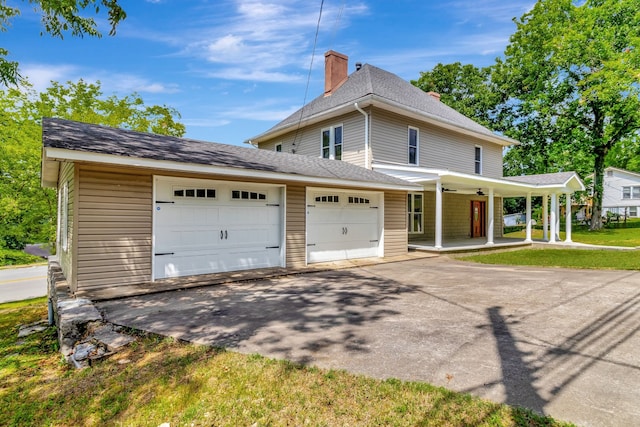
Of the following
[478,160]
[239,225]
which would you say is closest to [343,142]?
[239,225]

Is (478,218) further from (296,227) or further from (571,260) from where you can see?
(296,227)

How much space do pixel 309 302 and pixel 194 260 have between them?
3325 millimetres

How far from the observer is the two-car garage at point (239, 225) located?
7238 mm

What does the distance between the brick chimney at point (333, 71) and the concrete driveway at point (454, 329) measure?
1175 centimetres

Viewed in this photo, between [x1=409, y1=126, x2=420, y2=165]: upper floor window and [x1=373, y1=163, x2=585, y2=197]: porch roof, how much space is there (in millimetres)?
1517


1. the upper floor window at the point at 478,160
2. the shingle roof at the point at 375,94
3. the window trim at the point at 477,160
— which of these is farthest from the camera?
the upper floor window at the point at 478,160

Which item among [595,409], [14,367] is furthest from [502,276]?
[14,367]

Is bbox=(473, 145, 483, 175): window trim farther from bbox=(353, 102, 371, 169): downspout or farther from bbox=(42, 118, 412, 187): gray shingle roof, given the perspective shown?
bbox=(42, 118, 412, 187): gray shingle roof

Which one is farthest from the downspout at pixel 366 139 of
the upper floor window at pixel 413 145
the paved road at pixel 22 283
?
the paved road at pixel 22 283

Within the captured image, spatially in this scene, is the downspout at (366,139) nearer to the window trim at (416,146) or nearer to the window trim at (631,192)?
the window trim at (416,146)

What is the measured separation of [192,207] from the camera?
756 centimetres

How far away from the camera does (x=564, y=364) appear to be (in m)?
3.26

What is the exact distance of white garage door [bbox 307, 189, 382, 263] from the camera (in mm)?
9852

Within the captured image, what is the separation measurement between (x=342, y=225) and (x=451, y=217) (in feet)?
30.3
